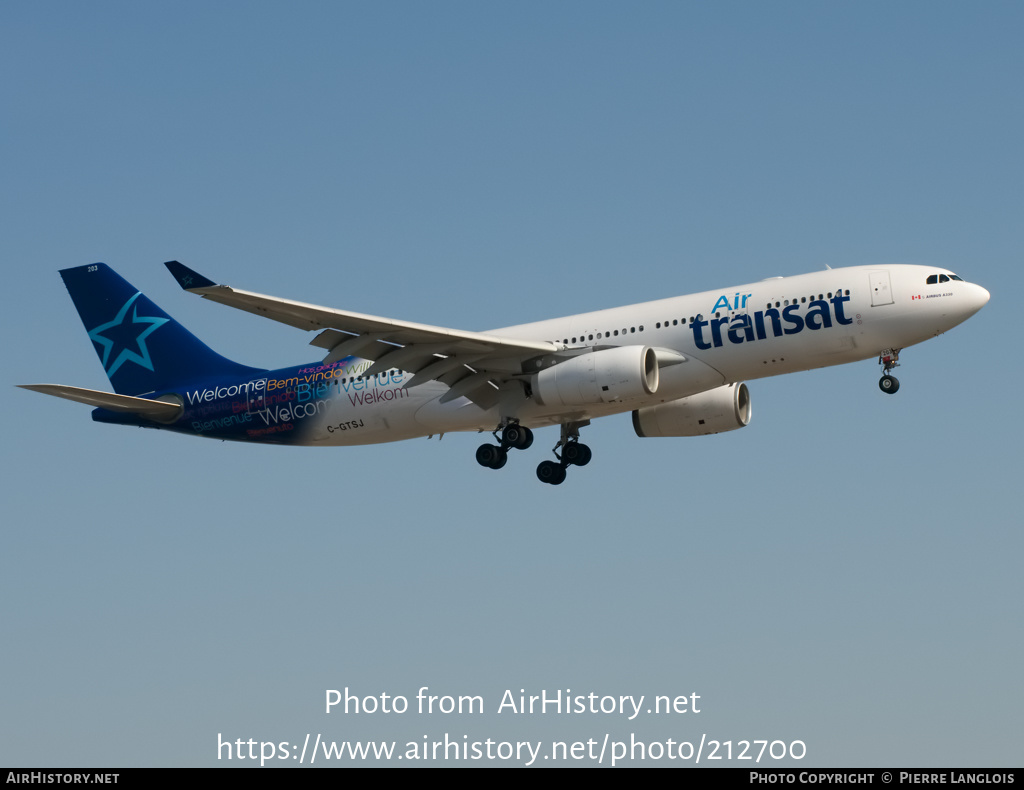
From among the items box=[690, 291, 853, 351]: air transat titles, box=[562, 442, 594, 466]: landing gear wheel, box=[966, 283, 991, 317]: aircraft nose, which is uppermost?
box=[966, 283, 991, 317]: aircraft nose

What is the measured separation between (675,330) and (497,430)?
6.06 m

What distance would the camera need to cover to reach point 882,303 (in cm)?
3603

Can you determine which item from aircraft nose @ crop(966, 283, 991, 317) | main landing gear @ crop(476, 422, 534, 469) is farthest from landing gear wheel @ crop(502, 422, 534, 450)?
aircraft nose @ crop(966, 283, 991, 317)

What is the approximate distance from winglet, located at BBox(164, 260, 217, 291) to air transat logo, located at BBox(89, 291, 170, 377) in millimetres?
12179

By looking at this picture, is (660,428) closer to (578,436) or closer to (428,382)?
(578,436)

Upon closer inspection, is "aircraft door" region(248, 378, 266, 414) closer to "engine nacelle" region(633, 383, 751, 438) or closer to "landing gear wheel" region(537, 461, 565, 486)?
"landing gear wheel" region(537, 461, 565, 486)

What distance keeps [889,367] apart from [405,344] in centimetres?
1284

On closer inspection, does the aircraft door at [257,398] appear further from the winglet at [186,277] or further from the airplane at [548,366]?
the winglet at [186,277]

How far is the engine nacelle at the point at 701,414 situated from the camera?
4119cm

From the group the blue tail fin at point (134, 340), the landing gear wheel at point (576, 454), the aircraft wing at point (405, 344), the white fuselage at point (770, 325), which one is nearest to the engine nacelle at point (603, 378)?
the white fuselage at point (770, 325)

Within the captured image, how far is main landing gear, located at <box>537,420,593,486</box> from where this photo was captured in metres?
40.8

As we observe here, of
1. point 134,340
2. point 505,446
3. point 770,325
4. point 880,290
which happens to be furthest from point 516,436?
point 134,340
